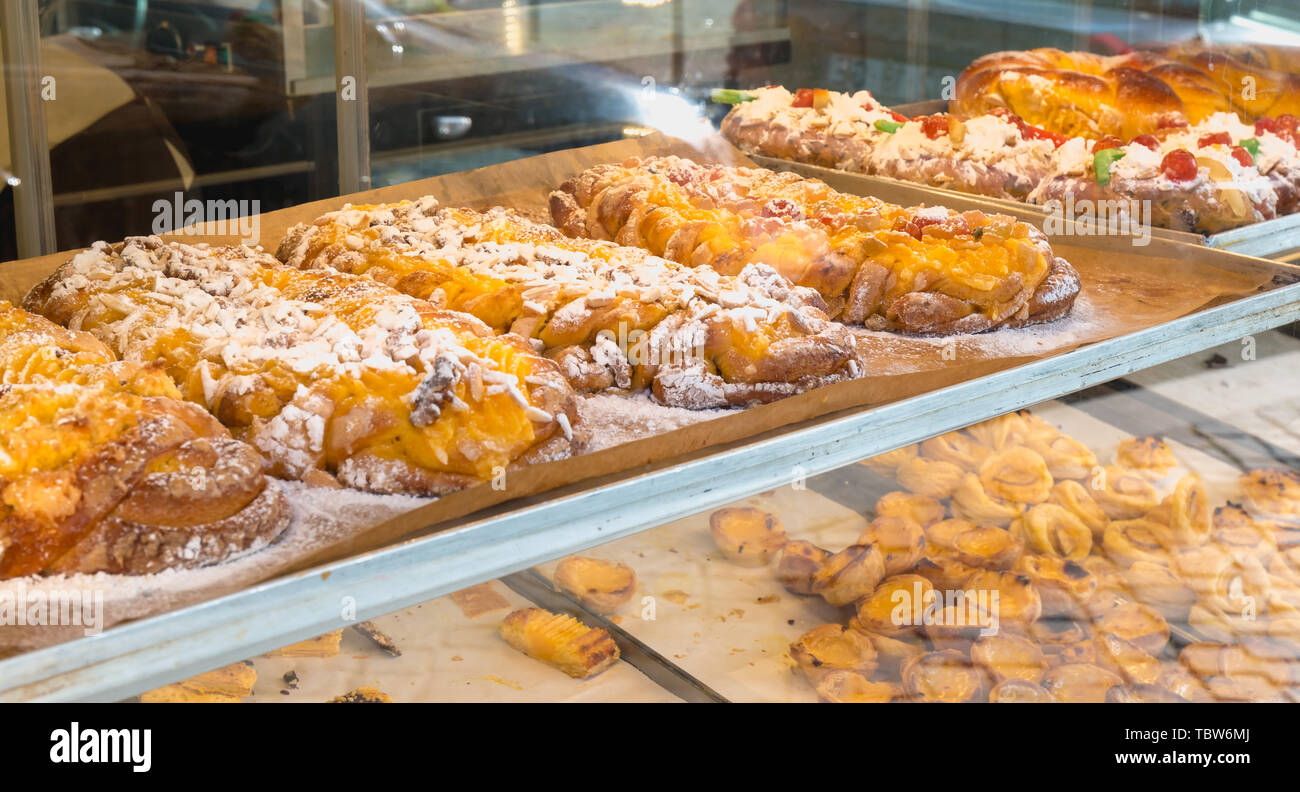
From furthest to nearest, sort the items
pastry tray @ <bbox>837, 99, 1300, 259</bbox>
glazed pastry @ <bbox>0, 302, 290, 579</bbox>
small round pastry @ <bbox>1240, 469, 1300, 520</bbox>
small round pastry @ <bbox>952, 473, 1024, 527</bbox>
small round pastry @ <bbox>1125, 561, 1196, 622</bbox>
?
pastry tray @ <bbox>837, 99, 1300, 259</bbox> < small round pastry @ <bbox>1240, 469, 1300, 520</bbox> < small round pastry @ <bbox>952, 473, 1024, 527</bbox> < small round pastry @ <bbox>1125, 561, 1196, 622</bbox> < glazed pastry @ <bbox>0, 302, 290, 579</bbox>

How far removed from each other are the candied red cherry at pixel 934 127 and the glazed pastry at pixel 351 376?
6.44ft

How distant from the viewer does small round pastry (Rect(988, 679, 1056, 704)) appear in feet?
6.31

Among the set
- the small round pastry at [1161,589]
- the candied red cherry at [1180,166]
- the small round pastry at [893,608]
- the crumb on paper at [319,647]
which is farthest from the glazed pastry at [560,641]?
the candied red cherry at [1180,166]

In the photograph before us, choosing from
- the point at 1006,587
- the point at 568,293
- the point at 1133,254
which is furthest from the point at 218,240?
the point at 1133,254

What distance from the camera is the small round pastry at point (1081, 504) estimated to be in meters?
2.39

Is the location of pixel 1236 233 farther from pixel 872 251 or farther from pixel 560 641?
pixel 560 641

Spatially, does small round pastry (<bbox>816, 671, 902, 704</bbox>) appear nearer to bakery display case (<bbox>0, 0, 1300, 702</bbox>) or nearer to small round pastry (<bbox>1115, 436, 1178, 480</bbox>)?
bakery display case (<bbox>0, 0, 1300, 702</bbox>)

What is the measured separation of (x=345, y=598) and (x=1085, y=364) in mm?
1456

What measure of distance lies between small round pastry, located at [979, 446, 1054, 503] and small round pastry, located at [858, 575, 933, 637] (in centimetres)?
44

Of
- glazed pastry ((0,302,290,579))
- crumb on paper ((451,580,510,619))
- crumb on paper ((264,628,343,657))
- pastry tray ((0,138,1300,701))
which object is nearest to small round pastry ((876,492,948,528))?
pastry tray ((0,138,1300,701))

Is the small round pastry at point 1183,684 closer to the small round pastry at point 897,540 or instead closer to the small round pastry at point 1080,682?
the small round pastry at point 1080,682

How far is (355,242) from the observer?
2.33 m

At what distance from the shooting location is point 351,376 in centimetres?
161

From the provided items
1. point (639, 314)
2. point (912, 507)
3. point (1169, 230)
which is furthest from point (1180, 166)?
point (639, 314)
